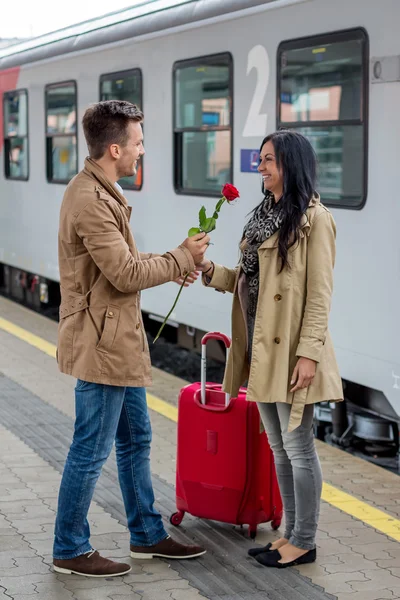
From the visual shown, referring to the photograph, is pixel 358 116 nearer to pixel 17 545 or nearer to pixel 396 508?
pixel 396 508

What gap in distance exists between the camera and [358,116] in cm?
613

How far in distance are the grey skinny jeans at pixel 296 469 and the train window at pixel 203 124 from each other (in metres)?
3.52

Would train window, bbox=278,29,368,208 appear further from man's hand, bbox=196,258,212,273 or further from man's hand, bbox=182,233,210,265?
man's hand, bbox=182,233,210,265

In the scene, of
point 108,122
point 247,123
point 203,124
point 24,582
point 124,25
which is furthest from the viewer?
point 124,25

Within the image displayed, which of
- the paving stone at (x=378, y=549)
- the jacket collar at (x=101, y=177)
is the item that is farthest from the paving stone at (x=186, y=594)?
the jacket collar at (x=101, y=177)

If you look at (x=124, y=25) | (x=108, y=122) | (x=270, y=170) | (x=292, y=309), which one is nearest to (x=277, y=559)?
(x=292, y=309)

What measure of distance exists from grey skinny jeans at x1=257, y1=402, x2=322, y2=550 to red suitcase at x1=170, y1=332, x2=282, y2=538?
228 millimetres

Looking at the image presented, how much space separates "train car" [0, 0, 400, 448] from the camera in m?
→ 5.96

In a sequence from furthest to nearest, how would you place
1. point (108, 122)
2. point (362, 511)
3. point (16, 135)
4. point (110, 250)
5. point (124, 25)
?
1. point (16, 135)
2. point (124, 25)
3. point (362, 511)
4. point (108, 122)
5. point (110, 250)

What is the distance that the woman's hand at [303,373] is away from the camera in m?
4.21

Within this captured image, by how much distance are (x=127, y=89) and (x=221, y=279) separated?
505cm

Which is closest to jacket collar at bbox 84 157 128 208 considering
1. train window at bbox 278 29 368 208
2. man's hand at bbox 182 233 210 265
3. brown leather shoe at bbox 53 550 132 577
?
man's hand at bbox 182 233 210 265

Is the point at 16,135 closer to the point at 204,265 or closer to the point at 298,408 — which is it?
the point at 204,265

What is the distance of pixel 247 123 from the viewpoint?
24.1 ft
